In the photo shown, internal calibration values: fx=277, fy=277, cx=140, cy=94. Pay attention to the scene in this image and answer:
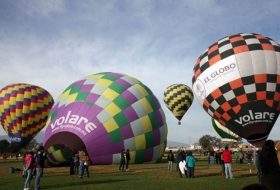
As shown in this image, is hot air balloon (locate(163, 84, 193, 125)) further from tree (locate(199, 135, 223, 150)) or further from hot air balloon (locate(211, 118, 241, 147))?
tree (locate(199, 135, 223, 150))

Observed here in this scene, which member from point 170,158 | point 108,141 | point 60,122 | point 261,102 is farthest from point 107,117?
point 261,102

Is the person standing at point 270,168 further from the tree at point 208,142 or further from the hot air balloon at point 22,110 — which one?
the tree at point 208,142

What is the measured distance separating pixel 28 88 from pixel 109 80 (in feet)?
52.1

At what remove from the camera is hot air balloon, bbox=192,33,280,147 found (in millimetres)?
14953

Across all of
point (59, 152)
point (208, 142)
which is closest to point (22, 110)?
point (59, 152)

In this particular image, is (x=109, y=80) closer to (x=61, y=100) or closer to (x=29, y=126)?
(x=61, y=100)

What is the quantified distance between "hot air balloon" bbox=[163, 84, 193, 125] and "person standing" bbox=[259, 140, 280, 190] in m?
34.9

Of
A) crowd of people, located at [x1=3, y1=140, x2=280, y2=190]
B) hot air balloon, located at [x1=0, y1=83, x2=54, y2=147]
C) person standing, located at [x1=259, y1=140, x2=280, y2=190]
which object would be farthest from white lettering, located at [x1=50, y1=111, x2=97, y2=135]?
hot air balloon, located at [x1=0, y1=83, x2=54, y2=147]

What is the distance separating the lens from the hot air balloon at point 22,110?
95.5 feet

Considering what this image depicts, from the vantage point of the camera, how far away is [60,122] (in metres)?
16.2

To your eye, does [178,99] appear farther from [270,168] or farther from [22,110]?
[270,168]

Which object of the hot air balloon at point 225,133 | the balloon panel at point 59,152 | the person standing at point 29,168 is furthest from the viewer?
the hot air balloon at point 225,133

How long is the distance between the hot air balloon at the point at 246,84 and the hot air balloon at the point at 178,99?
74.8 feet

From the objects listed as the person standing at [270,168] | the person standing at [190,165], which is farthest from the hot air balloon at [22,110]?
the person standing at [270,168]
